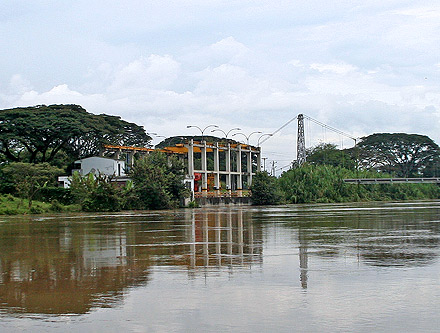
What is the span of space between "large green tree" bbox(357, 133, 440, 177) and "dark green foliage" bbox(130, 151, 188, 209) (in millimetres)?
89145

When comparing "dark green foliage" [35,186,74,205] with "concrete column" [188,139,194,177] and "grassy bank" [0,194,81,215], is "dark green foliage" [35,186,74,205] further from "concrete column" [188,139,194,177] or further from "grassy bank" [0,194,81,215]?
"concrete column" [188,139,194,177]

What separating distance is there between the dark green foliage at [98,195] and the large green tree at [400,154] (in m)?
99.9

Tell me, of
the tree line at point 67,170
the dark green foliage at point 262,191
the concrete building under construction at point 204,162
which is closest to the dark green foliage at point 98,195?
the tree line at point 67,170

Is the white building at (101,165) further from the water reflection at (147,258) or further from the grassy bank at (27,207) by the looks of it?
the water reflection at (147,258)

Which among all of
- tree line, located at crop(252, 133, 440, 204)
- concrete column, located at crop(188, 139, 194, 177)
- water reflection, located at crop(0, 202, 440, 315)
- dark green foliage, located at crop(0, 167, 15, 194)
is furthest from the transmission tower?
water reflection, located at crop(0, 202, 440, 315)

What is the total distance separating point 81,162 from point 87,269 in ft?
230

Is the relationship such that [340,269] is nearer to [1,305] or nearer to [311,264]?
[311,264]

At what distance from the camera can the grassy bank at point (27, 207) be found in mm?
52125

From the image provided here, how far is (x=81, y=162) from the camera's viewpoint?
81.5m

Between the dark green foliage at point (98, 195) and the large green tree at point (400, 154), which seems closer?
the dark green foliage at point (98, 195)

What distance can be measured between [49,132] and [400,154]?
93174mm

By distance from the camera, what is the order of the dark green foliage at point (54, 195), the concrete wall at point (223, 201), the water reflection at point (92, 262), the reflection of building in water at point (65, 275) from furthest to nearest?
the concrete wall at point (223, 201)
the dark green foliage at point (54, 195)
the water reflection at point (92, 262)
the reflection of building in water at point (65, 275)

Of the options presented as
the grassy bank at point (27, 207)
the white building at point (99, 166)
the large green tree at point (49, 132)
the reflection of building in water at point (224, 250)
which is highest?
the large green tree at point (49, 132)

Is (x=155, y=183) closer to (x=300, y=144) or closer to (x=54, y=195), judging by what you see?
(x=54, y=195)
